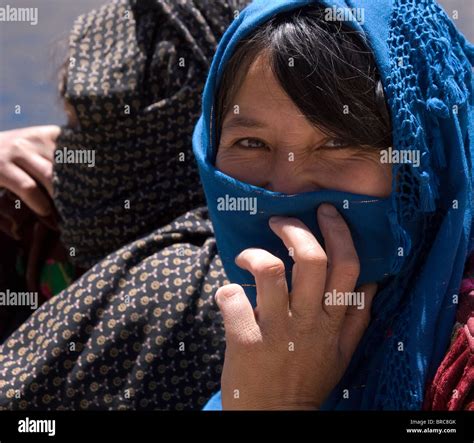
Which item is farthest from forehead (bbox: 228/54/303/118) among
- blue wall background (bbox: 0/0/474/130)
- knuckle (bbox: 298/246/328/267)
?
blue wall background (bbox: 0/0/474/130)

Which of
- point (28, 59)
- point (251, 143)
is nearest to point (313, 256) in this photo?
point (251, 143)

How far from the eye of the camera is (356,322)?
1817 mm

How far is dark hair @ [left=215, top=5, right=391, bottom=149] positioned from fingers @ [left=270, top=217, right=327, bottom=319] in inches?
8.4

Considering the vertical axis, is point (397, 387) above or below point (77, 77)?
below

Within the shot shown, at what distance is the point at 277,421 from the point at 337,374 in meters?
0.18

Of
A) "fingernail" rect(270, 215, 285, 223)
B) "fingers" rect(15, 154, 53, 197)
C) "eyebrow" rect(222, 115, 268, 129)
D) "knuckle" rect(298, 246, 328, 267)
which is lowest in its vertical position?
"knuckle" rect(298, 246, 328, 267)

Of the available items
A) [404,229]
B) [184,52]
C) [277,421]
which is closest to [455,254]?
[404,229]

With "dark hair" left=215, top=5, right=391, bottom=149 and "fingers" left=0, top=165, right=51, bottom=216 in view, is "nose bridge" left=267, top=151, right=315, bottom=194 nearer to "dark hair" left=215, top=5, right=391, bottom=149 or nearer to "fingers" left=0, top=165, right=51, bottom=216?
"dark hair" left=215, top=5, right=391, bottom=149

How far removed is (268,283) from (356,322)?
251mm

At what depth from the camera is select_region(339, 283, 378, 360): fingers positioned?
1812 mm

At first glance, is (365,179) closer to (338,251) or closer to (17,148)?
(338,251)

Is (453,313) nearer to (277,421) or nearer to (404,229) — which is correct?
(404,229)

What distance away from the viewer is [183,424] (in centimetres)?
180

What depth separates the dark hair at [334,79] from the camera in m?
1.71
